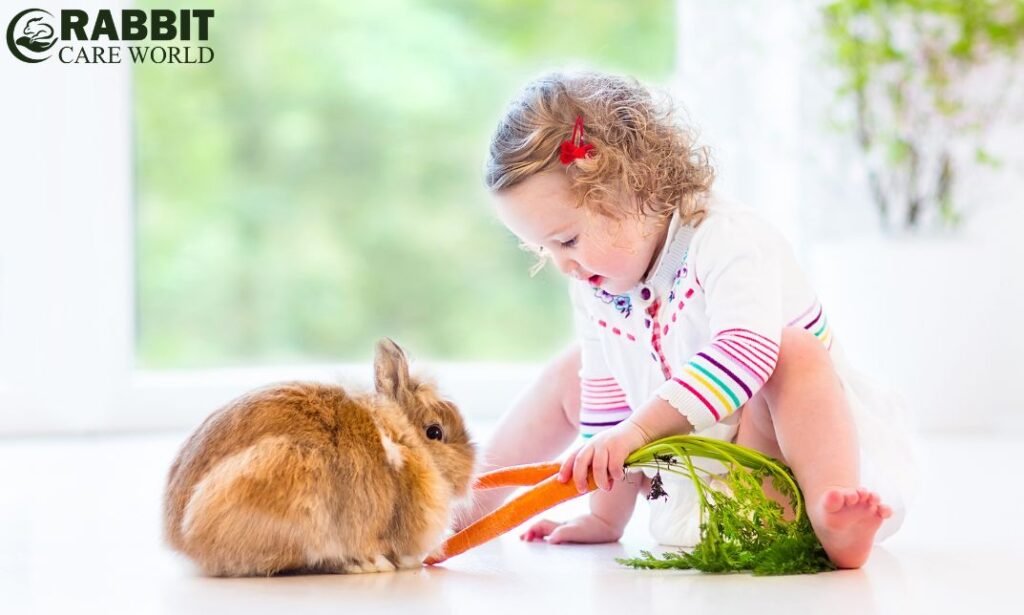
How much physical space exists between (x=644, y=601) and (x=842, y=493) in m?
0.24

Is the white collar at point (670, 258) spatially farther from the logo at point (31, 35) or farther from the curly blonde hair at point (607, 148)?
the logo at point (31, 35)

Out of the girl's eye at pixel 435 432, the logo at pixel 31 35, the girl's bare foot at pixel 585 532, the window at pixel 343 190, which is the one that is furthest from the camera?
the window at pixel 343 190

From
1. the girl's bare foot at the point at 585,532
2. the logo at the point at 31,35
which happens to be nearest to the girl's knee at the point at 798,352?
the girl's bare foot at the point at 585,532

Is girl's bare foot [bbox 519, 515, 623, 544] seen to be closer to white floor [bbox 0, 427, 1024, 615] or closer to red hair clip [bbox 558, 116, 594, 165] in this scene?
white floor [bbox 0, 427, 1024, 615]

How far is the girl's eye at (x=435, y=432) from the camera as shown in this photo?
1.37 meters

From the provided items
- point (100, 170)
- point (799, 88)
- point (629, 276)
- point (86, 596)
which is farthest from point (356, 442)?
point (799, 88)

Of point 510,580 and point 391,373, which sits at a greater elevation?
point 391,373

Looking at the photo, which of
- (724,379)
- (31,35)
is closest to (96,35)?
(31,35)

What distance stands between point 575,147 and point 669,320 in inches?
9.6

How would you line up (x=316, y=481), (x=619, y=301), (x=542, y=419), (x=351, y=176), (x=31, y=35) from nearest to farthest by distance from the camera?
(x=316, y=481)
(x=619, y=301)
(x=542, y=419)
(x=31, y=35)
(x=351, y=176)

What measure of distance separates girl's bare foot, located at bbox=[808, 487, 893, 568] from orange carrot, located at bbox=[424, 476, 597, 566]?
25 centimetres

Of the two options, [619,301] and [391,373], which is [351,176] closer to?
[619,301]

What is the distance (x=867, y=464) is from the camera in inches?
58.5

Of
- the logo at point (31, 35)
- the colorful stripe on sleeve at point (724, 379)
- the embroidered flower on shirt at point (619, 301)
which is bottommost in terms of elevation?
the colorful stripe on sleeve at point (724, 379)
